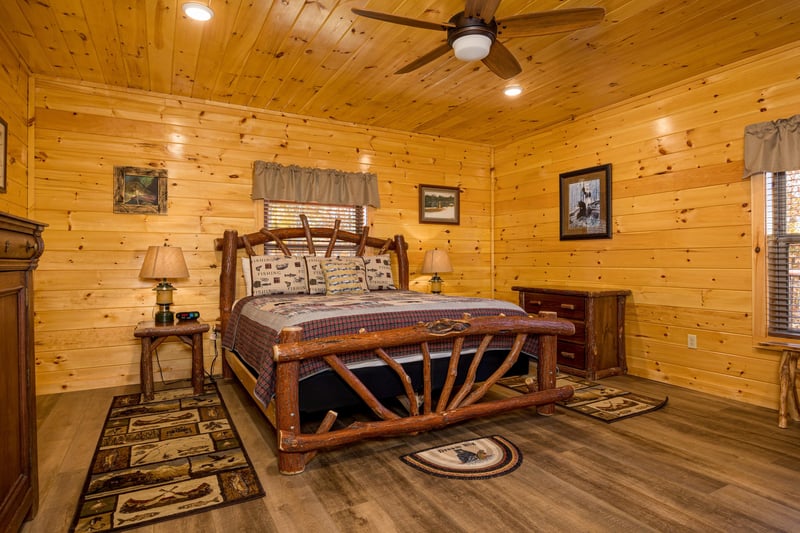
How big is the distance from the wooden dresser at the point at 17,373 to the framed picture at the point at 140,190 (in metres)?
2.34

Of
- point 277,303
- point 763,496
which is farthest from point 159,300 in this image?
point 763,496

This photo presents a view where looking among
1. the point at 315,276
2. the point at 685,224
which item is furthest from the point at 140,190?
the point at 685,224

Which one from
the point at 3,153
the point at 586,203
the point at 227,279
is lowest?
the point at 227,279

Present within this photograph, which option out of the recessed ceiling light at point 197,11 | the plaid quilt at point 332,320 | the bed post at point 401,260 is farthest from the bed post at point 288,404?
the bed post at point 401,260

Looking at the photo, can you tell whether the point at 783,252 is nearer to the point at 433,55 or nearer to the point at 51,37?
the point at 433,55

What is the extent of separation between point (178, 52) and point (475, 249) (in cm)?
371

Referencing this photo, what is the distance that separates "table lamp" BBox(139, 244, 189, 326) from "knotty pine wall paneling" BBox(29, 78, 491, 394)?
0.42 m

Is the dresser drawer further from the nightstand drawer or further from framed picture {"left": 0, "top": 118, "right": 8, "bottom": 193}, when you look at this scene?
framed picture {"left": 0, "top": 118, "right": 8, "bottom": 193}

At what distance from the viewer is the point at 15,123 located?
330 cm

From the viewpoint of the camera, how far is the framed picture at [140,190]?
391 cm

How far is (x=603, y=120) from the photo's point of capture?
443 cm

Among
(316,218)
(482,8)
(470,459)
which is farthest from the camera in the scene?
(316,218)

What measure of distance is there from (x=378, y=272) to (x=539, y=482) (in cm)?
265

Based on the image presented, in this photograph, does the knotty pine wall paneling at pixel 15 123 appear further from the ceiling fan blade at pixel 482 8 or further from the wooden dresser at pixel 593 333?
the wooden dresser at pixel 593 333
